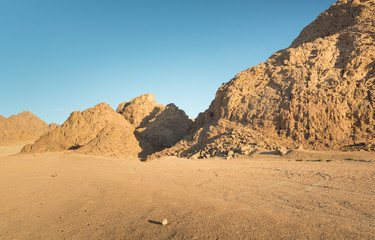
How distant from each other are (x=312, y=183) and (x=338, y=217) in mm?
2139

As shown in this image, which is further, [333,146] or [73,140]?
[73,140]

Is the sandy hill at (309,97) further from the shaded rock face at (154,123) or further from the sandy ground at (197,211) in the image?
the sandy ground at (197,211)

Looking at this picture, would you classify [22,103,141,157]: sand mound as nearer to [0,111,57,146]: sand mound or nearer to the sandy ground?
the sandy ground

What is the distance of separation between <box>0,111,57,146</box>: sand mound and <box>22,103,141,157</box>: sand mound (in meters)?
18.3

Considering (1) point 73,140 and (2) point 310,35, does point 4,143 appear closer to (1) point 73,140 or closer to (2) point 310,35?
(1) point 73,140

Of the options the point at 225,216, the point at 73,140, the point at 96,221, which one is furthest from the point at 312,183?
the point at 73,140

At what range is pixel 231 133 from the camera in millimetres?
13367

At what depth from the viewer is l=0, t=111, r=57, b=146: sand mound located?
30.5m

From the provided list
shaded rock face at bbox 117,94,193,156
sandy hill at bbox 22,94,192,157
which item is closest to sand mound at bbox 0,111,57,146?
shaded rock face at bbox 117,94,193,156

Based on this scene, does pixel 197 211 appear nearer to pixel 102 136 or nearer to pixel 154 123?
pixel 102 136

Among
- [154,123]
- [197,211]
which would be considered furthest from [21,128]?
[197,211]

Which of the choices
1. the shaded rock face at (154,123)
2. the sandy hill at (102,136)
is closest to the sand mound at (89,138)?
the sandy hill at (102,136)

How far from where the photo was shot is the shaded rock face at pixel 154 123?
21.1 m

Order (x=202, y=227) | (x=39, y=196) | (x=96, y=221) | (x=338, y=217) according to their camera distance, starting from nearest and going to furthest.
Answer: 1. (x=202, y=227)
2. (x=338, y=217)
3. (x=96, y=221)
4. (x=39, y=196)
